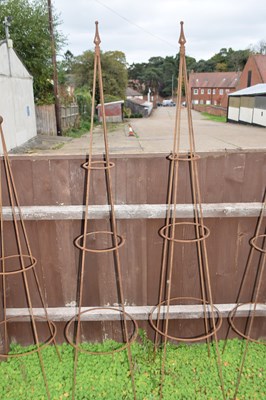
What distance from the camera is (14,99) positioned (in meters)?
15.0

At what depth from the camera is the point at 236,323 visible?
320cm

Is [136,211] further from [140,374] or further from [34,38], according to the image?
[34,38]

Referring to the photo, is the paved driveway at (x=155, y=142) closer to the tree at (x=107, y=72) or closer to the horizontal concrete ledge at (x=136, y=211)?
the horizontal concrete ledge at (x=136, y=211)

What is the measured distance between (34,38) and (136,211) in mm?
21284

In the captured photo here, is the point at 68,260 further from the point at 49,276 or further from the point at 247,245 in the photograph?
the point at 247,245

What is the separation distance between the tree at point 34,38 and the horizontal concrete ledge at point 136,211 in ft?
66.2

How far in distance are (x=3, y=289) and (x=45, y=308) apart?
387 millimetres

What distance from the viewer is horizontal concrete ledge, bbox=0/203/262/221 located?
Result: 107 inches

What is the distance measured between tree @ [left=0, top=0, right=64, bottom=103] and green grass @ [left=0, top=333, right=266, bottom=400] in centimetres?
2040

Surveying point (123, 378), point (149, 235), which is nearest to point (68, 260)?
point (149, 235)

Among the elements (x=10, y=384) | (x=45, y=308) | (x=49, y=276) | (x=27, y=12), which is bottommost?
(x=10, y=384)

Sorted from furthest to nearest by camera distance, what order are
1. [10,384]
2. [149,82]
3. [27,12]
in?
[149,82] → [27,12] → [10,384]

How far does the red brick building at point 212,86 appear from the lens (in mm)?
72506

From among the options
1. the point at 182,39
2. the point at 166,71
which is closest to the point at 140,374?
the point at 182,39
